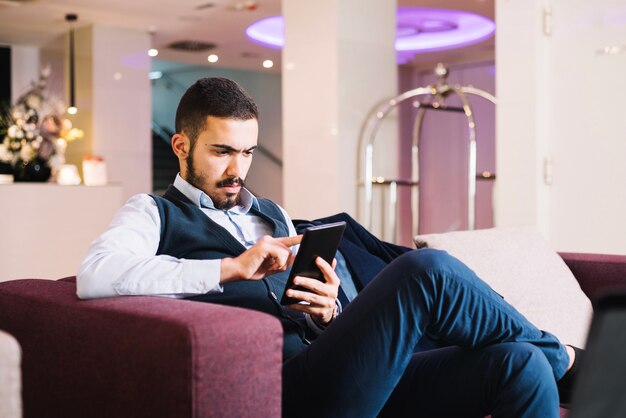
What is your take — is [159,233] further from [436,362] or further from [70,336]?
[436,362]

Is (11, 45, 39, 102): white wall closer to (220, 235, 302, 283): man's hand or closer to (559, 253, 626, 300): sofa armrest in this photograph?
(559, 253, 626, 300): sofa armrest

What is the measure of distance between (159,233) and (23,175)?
5.16m

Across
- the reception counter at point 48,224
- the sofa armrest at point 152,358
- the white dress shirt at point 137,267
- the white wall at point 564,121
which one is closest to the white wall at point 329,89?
the white wall at point 564,121

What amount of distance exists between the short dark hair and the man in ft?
0.70

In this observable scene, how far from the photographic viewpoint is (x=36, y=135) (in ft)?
22.4

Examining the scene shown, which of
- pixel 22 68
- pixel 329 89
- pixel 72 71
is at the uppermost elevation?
pixel 22 68

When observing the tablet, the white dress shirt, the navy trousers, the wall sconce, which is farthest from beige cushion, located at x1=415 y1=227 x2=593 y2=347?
the wall sconce

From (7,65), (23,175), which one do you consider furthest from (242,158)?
(7,65)

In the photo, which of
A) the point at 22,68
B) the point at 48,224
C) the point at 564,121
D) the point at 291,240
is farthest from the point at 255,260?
the point at 22,68

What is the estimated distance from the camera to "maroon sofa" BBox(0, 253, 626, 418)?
1.34m

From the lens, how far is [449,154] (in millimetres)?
10227

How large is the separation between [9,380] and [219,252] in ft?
2.72

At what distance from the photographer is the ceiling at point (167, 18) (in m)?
7.06

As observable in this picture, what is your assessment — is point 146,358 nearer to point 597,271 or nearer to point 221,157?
point 221,157
